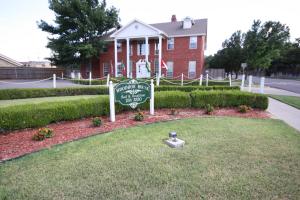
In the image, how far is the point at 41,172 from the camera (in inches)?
131

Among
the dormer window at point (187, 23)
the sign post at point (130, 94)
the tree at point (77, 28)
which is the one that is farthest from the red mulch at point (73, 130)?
the tree at point (77, 28)

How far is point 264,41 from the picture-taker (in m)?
39.3

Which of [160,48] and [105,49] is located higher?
[105,49]

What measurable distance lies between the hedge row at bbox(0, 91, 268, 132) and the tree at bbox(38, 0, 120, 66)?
20182mm

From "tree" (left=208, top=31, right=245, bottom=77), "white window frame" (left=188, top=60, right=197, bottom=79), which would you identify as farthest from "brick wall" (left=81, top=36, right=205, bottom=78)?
"tree" (left=208, top=31, right=245, bottom=77)

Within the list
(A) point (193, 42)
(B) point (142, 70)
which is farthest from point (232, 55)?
(B) point (142, 70)

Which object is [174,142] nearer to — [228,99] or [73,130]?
[73,130]

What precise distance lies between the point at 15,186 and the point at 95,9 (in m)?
27.3

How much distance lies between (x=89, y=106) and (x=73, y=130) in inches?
45.1

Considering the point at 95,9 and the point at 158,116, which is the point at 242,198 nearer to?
the point at 158,116

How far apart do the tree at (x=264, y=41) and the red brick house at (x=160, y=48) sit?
780 inches

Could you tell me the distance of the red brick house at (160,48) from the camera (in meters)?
23.4

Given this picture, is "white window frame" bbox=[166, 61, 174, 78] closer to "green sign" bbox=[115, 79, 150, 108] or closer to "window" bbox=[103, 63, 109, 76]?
"window" bbox=[103, 63, 109, 76]

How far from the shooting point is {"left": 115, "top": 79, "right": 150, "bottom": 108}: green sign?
6.46 m
